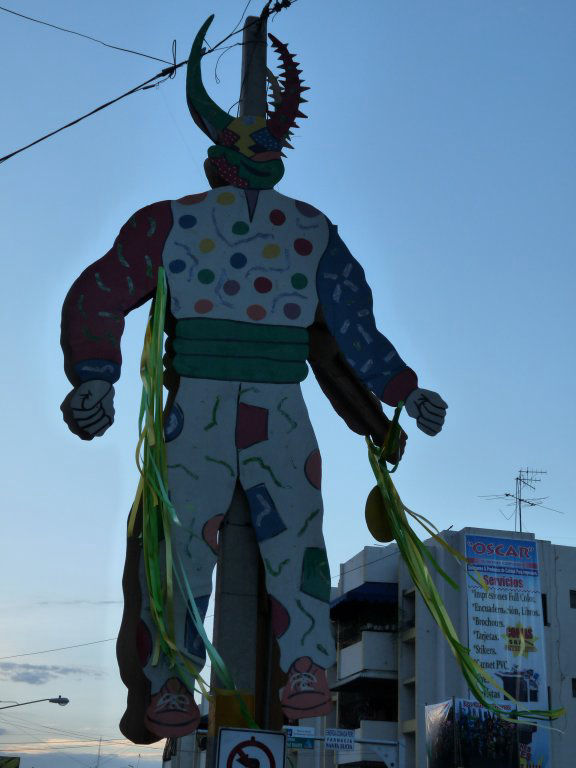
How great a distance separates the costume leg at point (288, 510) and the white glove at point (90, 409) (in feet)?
3.19

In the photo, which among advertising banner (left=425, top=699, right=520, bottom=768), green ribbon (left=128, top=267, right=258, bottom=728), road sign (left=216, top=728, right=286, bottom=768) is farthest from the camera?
advertising banner (left=425, top=699, right=520, bottom=768)

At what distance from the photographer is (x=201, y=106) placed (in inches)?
368

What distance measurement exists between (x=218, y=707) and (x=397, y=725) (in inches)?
1057

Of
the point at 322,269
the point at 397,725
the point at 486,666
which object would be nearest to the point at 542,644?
the point at 486,666

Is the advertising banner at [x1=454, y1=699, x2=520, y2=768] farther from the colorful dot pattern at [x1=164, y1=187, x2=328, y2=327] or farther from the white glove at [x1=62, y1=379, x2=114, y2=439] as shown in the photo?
the white glove at [x1=62, y1=379, x2=114, y2=439]

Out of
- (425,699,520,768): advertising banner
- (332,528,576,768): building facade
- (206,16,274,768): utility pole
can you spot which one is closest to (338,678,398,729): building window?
(332,528,576,768): building facade

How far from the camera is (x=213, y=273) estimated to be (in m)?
8.95

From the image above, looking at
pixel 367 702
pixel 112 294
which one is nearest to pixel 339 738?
pixel 367 702

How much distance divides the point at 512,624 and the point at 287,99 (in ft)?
80.0

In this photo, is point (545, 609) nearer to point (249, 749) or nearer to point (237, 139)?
point (237, 139)

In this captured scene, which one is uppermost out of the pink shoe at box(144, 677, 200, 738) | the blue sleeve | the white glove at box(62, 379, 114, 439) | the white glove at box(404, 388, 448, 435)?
the blue sleeve

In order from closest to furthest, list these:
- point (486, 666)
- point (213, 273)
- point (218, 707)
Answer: point (218, 707) < point (213, 273) < point (486, 666)

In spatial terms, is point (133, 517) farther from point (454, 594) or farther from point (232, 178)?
point (454, 594)

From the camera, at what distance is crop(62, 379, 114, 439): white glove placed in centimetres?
820
